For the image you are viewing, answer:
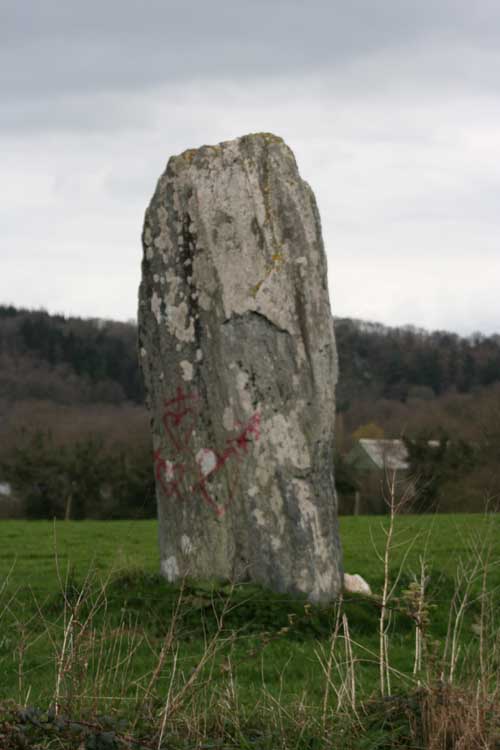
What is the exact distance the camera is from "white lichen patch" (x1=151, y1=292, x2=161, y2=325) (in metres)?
9.91

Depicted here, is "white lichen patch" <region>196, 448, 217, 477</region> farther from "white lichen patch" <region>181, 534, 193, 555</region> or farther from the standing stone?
"white lichen patch" <region>181, 534, 193, 555</region>

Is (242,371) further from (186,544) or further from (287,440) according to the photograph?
(186,544)

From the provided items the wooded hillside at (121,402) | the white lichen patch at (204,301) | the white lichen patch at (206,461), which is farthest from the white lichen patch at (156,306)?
the wooded hillside at (121,402)

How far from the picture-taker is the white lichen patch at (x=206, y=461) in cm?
955

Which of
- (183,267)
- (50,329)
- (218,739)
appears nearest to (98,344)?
(50,329)

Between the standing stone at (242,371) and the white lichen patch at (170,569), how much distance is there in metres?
0.01

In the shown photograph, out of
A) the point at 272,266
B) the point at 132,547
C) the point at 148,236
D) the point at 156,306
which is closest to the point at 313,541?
the point at 272,266

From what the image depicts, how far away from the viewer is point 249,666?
7.75 meters

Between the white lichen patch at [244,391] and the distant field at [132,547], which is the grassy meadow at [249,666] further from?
the white lichen patch at [244,391]

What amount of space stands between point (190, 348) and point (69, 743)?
216 inches

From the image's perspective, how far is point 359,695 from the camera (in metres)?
5.92

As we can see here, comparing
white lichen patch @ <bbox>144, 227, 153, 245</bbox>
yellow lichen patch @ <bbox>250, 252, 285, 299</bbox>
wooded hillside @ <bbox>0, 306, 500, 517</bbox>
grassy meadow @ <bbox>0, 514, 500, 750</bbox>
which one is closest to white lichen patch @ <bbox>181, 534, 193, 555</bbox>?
grassy meadow @ <bbox>0, 514, 500, 750</bbox>

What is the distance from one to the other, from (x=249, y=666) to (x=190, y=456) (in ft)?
8.03

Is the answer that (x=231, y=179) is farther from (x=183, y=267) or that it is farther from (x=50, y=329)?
(x=50, y=329)
